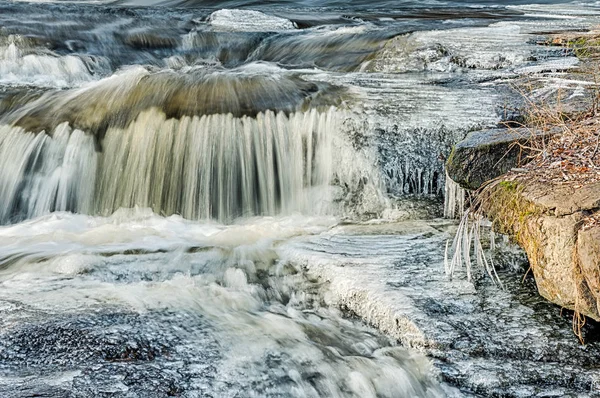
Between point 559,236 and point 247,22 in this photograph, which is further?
point 247,22

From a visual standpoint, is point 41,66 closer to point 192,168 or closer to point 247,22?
point 247,22

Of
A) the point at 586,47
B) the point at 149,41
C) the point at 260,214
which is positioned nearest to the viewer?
the point at 260,214

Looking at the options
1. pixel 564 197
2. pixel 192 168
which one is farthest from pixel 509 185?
pixel 192 168

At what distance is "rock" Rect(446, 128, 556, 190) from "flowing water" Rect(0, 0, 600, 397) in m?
0.47

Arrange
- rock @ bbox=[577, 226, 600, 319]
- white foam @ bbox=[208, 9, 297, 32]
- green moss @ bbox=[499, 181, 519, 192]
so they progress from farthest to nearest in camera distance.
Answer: white foam @ bbox=[208, 9, 297, 32], green moss @ bbox=[499, 181, 519, 192], rock @ bbox=[577, 226, 600, 319]

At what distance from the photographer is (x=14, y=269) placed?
5.22 meters

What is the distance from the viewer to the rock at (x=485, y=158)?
482cm

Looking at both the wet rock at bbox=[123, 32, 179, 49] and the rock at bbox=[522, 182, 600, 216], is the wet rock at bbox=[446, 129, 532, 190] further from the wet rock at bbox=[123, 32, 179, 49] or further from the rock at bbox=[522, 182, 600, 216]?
the wet rock at bbox=[123, 32, 179, 49]

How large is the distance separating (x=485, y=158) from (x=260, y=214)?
234cm

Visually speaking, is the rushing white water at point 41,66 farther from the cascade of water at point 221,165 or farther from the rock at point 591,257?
the rock at point 591,257

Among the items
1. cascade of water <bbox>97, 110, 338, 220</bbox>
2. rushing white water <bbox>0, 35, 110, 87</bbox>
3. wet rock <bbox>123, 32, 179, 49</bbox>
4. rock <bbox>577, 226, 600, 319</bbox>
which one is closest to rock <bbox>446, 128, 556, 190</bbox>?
rock <bbox>577, 226, 600, 319</bbox>

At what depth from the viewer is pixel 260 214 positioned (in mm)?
6617

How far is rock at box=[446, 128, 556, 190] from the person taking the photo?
4.82 meters

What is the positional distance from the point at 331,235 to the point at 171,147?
2064 millimetres
